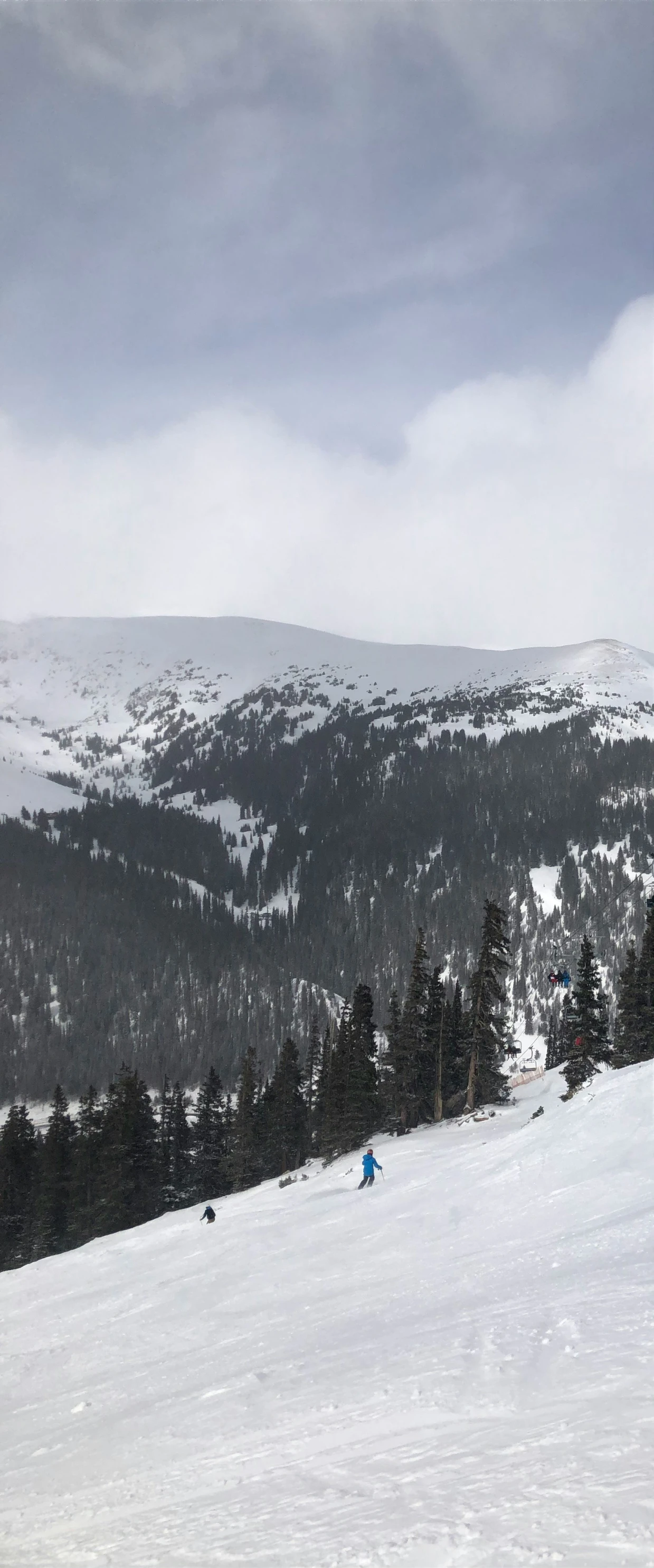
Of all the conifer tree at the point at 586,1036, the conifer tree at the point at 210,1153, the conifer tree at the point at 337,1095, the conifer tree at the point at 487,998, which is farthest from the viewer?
the conifer tree at the point at 210,1153

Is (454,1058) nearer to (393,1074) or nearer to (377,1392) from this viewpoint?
(393,1074)

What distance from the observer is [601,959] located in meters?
190

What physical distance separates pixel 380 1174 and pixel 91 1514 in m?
23.3

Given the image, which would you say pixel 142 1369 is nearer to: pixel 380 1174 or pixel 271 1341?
pixel 271 1341

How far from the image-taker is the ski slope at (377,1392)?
7.70m

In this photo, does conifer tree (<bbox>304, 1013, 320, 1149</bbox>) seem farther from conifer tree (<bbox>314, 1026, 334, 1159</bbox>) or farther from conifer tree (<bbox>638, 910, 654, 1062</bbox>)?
conifer tree (<bbox>638, 910, 654, 1062</bbox>)

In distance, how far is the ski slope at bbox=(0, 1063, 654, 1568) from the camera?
25.3 feet

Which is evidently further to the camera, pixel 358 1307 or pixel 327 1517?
pixel 358 1307

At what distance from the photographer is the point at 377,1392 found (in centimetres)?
1117

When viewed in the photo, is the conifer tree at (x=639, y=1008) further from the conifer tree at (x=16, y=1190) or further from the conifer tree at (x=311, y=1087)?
the conifer tree at (x=16, y=1190)

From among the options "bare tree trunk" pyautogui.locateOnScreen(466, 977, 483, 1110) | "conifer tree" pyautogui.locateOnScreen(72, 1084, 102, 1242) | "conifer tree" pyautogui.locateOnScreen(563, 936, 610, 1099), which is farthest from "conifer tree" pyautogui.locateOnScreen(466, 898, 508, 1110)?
"conifer tree" pyautogui.locateOnScreen(72, 1084, 102, 1242)

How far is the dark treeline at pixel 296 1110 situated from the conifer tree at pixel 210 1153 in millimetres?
122

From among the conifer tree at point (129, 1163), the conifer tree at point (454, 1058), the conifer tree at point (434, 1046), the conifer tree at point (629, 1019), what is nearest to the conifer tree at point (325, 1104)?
the conifer tree at point (434, 1046)

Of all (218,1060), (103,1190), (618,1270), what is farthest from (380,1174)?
(218,1060)
